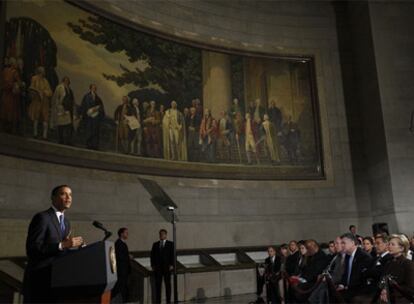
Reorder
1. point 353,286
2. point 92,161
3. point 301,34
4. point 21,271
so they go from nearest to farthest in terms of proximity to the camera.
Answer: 1. point 353,286
2. point 21,271
3. point 92,161
4. point 301,34

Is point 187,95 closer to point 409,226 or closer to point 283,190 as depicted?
Answer: point 283,190

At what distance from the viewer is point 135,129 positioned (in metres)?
11.9

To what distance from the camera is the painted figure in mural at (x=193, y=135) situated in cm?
1291

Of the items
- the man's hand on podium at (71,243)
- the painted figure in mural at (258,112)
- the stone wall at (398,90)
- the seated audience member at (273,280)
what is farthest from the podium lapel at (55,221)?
the stone wall at (398,90)

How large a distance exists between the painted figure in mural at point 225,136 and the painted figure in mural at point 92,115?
3912mm

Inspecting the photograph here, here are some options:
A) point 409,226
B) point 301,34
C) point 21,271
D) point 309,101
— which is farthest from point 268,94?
point 21,271

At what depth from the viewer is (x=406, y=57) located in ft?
49.3

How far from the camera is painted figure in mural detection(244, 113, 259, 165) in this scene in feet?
45.7

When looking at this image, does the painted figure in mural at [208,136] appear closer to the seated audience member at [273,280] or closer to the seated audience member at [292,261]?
the seated audience member at [273,280]

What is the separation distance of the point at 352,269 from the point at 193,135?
311 inches

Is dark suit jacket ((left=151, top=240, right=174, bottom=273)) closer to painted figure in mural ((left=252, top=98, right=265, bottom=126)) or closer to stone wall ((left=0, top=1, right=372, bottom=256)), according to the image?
stone wall ((left=0, top=1, right=372, bottom=256))

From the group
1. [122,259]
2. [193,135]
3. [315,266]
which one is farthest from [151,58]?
[315,266]

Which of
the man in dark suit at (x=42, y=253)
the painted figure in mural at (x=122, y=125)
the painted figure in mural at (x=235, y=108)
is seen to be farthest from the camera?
the painted figure in mural at (x=235, y=108)

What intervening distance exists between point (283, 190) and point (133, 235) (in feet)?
17.5
